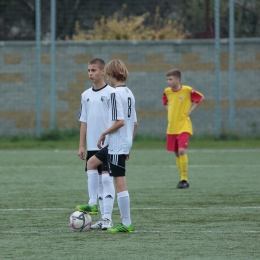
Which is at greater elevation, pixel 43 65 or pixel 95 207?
pixel 43 65

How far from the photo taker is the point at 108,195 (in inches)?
303

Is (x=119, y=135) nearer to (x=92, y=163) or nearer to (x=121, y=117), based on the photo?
(x=121, y=117)

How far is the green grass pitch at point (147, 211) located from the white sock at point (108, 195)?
237 mm

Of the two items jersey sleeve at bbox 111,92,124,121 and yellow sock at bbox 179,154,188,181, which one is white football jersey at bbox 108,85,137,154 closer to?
jersey sleeve at bbox 111,92,124,121

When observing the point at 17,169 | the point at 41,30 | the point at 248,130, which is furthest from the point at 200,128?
the point at 17,169

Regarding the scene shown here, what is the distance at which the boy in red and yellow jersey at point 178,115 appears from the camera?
11.9 metres

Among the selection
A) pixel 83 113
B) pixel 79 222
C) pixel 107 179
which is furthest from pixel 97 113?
pixel 79 222

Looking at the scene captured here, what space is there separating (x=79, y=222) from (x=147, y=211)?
1560 millimetres

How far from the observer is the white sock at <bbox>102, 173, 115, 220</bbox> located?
763 cm

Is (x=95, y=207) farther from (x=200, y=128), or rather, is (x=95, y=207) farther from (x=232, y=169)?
(x=200, y=128)

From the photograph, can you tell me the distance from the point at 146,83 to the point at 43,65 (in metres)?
2.64

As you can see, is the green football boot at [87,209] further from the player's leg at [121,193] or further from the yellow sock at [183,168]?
the yellow sock at [183,168]

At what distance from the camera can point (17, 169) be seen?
46.4 ft

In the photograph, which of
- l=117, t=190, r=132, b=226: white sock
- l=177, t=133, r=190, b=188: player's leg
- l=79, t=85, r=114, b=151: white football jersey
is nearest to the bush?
l=177, t=133, r=190, b=188: player's leg
